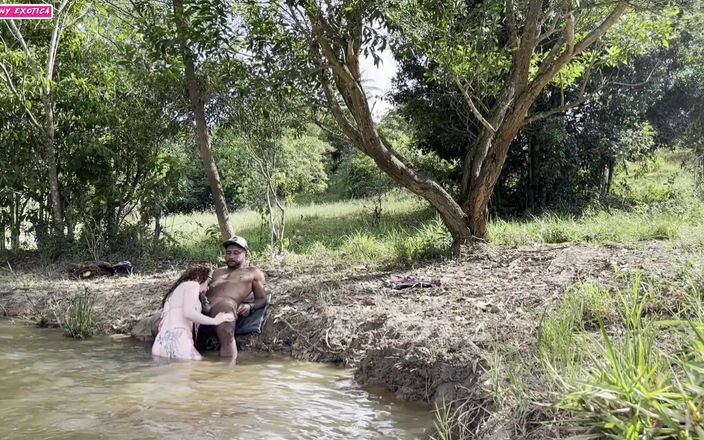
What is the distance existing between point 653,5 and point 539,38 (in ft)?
4.32

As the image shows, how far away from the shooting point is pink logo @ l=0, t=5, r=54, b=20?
34.1 feet

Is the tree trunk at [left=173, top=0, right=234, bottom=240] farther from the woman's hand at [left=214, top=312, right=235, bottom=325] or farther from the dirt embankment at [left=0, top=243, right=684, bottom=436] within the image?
the woman's hand at [left=214, top=312, right=235, bottom=325]

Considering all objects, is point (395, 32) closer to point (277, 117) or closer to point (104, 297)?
point (277, 117)

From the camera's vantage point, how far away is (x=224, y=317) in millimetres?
5988

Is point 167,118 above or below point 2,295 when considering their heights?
above

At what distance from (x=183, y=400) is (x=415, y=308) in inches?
97.1

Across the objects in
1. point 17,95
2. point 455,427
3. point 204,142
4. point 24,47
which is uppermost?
point 24,47

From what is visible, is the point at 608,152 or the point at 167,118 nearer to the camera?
the point at 167,118

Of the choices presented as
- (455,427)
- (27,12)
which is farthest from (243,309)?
(27,12)

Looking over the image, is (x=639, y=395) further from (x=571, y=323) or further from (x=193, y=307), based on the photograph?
(x=193, y=307)

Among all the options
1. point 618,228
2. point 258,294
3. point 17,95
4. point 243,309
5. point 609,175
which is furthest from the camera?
point 609,175

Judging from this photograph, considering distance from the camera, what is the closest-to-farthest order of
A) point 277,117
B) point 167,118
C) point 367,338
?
point 367,338 < point 277,117 < point 167,118

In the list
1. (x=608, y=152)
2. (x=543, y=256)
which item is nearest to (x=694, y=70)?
(x=608, y=152)

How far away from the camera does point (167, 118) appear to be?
11078 millimetres
